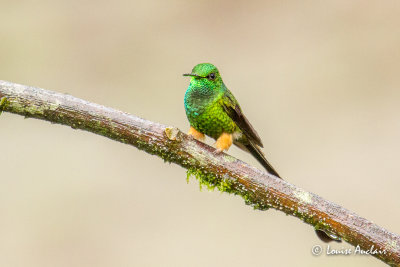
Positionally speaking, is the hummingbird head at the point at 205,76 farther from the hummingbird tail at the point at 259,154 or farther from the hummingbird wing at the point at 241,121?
the hummingbird tail at the point at 259,154

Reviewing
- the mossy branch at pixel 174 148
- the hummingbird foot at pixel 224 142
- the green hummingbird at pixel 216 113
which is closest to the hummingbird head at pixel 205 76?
the green hummingbird at pixel 216 113

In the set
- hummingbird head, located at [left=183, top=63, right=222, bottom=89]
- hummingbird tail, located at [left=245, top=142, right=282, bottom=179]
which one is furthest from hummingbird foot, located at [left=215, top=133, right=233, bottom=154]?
hummingbird head, located at [left=183, top=63, right=222, bottom=89]

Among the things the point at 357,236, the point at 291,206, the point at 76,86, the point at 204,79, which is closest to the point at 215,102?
the point at 204,79

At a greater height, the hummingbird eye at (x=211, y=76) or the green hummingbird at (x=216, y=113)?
the hummingbird eye at (x=211, y=76)

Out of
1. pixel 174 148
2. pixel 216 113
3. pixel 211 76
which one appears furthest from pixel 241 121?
pixel 174 148

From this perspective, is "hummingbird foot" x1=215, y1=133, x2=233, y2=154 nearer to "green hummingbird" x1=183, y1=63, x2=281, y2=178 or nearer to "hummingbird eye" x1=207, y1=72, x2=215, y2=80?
"green hummingbird" x1=183, y1=63, x2=281, y2=178

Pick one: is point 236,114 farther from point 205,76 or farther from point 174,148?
point 174,148
